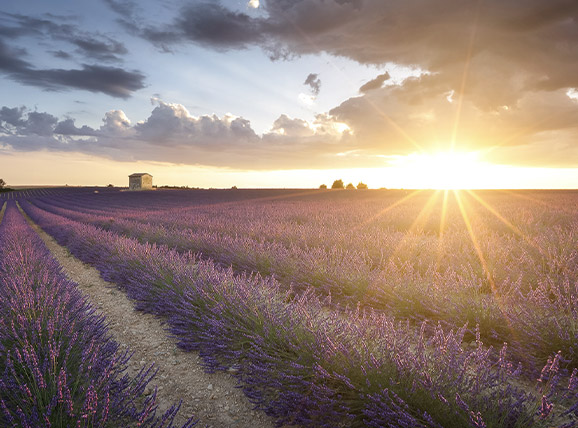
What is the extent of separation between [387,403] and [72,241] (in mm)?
9228

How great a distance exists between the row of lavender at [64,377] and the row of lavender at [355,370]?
0.63 m

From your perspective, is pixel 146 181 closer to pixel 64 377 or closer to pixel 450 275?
pixel 450 275

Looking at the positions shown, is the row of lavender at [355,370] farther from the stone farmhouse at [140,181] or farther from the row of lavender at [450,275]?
the stone farmhouse at [140,181]

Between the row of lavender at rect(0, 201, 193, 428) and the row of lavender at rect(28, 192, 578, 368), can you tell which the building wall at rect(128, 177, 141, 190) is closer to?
the row of lavender at rect(28, 192, 578, 368)

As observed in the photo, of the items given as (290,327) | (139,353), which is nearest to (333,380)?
(290,327)

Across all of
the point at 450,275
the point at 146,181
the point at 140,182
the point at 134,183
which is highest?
the point at 146,181

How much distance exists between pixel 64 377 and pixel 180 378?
3.91ft

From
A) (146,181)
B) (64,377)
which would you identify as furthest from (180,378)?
(146,181)

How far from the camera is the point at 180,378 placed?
262cm

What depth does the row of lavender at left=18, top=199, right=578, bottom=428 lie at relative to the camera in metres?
1.73

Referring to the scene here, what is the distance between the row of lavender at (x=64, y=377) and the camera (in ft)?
5.26

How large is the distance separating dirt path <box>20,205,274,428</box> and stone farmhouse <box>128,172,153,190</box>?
5431 cm

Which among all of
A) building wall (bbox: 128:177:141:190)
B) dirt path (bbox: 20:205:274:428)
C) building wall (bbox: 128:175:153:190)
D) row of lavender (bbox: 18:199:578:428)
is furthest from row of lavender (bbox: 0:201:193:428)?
building wall (bbox: 128:177:141:190)

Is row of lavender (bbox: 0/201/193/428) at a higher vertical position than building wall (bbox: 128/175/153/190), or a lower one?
lower
